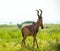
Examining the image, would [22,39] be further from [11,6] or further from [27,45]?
[11,6]

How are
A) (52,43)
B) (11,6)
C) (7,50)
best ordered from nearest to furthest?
(7,50), (52,43), (11,6)

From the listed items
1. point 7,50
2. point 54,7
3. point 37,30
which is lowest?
point 7,50

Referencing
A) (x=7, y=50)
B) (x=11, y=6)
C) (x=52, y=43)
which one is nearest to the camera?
(x=7, y=50)

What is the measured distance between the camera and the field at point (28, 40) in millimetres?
2605

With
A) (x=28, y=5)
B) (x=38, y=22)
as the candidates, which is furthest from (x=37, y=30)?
(x=28, y=5)

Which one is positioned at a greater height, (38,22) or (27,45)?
(38,22)

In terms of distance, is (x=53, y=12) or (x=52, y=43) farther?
(x=53, y=12)

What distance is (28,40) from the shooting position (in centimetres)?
268

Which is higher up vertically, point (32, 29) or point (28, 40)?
point (32, 29)

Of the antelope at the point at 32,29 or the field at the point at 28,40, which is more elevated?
the antelope at the point at 32,29

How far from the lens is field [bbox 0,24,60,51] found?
8.55 feet

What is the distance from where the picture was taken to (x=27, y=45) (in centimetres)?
263

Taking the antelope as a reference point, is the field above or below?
below

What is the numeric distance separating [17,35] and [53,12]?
0.60 meters
